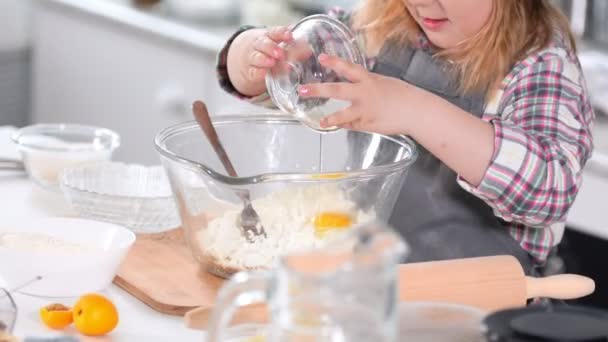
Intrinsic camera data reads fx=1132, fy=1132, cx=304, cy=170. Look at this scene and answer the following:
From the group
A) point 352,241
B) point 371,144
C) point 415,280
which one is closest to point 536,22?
point 371,144

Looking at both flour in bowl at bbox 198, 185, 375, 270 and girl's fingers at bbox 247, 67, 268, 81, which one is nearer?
flour in bowl at bbox 198, 185, 375, 270

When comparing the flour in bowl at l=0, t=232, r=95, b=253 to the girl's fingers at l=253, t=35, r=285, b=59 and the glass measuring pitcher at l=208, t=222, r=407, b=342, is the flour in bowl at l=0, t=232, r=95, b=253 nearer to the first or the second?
the girl's fingers at l=253, t=35, r=285, b=59

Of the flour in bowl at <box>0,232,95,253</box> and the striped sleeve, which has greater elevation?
the striped sleeve

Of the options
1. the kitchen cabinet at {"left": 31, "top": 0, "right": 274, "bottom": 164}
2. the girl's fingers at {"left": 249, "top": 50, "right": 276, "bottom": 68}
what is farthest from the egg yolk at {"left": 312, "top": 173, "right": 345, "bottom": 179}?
the kitchen cabinet at {"left": 31, "top": 0, "right": 274, "bottom": 164}

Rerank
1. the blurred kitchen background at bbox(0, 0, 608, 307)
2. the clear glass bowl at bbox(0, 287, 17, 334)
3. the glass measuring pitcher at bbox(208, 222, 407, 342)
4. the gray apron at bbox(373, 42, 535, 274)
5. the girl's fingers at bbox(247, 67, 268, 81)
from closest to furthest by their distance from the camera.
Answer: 1. the glass measuring pitcher at bbox(208, 222, 407, 342)
2. the clear glass bowl at bbox(0, 287, 17, 334)
3. the girl's fingers at bbox(247, 67, 268, 81)
4. the gray apron at bbox(373, 42, 535, 274)
5. the blurred kitchen background at bbox(0, 0, 608, 307)

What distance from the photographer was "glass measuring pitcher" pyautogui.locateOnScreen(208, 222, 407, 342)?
778 millimetres

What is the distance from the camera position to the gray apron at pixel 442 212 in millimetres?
1521

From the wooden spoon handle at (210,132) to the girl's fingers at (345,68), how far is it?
225 millimetres

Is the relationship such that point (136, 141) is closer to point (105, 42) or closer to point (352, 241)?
point (105, 42)

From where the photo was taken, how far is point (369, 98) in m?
1.22

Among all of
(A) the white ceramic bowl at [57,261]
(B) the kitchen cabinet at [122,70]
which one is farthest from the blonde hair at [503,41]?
(B) the kitchen cabinet at [122,70]

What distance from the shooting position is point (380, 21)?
1665 mm

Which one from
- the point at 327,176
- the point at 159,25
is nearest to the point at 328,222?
the point at 327,176

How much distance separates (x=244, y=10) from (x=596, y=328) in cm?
239
